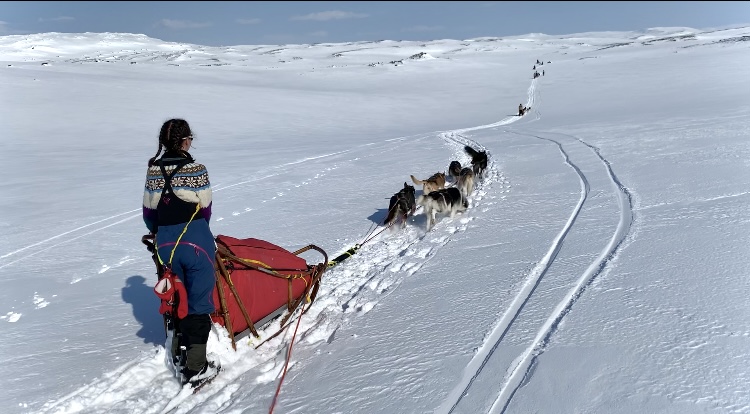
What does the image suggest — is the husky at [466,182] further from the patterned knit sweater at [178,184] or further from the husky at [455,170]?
the patterned knit sweater at [178,184]

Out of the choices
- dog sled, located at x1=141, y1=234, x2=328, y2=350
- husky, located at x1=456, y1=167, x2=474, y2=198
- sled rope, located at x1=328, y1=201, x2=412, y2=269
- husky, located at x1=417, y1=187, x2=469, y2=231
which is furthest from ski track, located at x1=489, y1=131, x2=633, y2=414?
husky, located at x1=456, y1=167, x2=474, y2=198

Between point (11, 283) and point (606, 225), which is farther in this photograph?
point (606, 225)

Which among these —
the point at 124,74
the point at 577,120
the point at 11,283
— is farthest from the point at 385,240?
the point at 124,74

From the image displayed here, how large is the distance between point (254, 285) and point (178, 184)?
0.91 m

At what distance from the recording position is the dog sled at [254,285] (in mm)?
3176

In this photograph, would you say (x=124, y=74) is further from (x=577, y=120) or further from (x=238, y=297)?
(x=238, y=297)

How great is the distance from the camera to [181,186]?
9.03 ft

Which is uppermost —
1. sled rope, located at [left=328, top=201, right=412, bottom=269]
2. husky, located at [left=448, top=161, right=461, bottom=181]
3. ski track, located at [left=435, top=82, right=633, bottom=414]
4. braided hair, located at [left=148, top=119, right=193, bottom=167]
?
braided hair, located at [left=148, top=119, right=193, bottom=167]

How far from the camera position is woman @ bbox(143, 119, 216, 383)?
276cm

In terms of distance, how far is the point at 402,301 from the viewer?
3.90m

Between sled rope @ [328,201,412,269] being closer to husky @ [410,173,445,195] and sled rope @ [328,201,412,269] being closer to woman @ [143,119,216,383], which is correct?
husky @ [410,173,445,195]

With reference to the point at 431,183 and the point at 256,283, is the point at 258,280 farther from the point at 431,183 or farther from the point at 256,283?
the point at 431,183

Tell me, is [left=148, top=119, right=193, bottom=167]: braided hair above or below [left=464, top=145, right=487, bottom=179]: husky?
above

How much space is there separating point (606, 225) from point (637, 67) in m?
32.1
